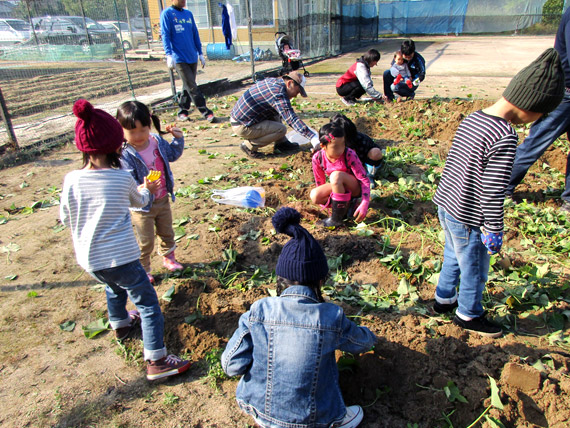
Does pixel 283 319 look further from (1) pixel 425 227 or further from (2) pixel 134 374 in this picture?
(1) pixel 425 227

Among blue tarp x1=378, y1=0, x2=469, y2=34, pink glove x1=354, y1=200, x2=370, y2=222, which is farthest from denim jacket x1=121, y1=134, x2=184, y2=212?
blue tarp x1=378, y1=0, x2=469, y2=34

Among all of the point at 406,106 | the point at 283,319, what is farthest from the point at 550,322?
the point at 406,106

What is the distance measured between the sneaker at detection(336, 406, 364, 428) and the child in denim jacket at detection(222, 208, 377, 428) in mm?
132

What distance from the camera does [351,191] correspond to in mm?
4105

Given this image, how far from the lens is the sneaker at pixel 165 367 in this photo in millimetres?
2430

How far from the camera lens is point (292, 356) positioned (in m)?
1.76

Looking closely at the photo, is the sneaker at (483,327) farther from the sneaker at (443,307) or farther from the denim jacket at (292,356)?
the denim jacket at (292,356)

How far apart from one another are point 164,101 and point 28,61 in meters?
5.10

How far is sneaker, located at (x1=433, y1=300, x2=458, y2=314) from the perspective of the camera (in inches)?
111

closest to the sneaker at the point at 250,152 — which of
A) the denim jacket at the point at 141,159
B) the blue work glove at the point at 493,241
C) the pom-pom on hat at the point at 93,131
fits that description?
the denim jacket at the point at 141,159

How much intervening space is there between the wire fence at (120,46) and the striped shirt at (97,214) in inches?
219

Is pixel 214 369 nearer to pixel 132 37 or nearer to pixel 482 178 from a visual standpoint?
pixel 482 178

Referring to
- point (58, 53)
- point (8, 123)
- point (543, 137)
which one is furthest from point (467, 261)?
point (58, 53)

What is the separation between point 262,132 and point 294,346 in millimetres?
4674
